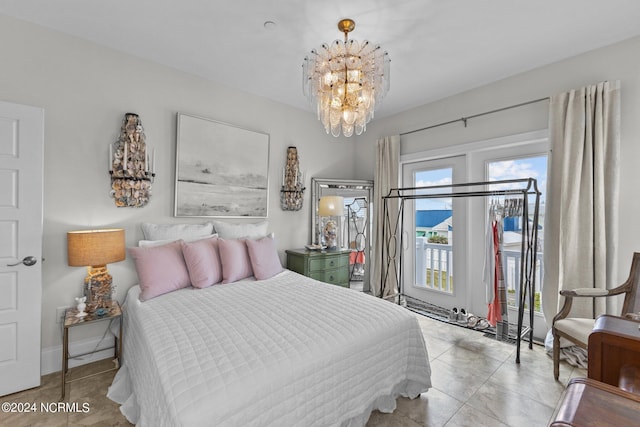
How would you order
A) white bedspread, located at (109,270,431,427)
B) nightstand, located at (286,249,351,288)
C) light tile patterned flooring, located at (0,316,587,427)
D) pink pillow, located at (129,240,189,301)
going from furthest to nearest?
nightstand, located at (286,249,351,288) < pink pillow, located at (129,240,189,301) < light tile patterned flooring, located at (0,316,587,427) < white bedspread, located at (109,270,431,427)

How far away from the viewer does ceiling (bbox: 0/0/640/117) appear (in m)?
1.94

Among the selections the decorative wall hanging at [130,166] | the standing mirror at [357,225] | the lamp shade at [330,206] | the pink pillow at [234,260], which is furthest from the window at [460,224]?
the decorative wall hanging at [130,166]

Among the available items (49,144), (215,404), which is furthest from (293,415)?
(49,144)

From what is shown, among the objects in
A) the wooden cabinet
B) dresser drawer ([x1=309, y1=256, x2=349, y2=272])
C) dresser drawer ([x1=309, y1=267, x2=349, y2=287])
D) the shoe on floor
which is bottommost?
the shoe on floor

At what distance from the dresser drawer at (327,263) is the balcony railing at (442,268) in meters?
1.05

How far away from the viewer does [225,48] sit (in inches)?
96.8

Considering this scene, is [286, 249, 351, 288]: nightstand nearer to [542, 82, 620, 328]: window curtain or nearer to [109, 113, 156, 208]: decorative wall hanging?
[109, 113, 156, 208]: decorative wall hanging

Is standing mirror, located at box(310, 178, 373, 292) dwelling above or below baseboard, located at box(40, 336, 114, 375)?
above

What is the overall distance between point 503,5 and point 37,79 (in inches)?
138

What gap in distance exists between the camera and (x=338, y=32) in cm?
221

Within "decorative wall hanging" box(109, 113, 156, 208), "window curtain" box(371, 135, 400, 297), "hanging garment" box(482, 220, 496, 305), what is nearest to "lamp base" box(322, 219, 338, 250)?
"window curtain" box(371, 135, 400, 297)

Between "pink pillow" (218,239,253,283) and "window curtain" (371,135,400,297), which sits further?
"window curtain" (371,135,400,297)

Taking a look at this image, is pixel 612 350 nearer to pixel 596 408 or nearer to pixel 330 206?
pixel 596 408

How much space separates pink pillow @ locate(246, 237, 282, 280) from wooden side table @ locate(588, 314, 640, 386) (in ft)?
7.36
